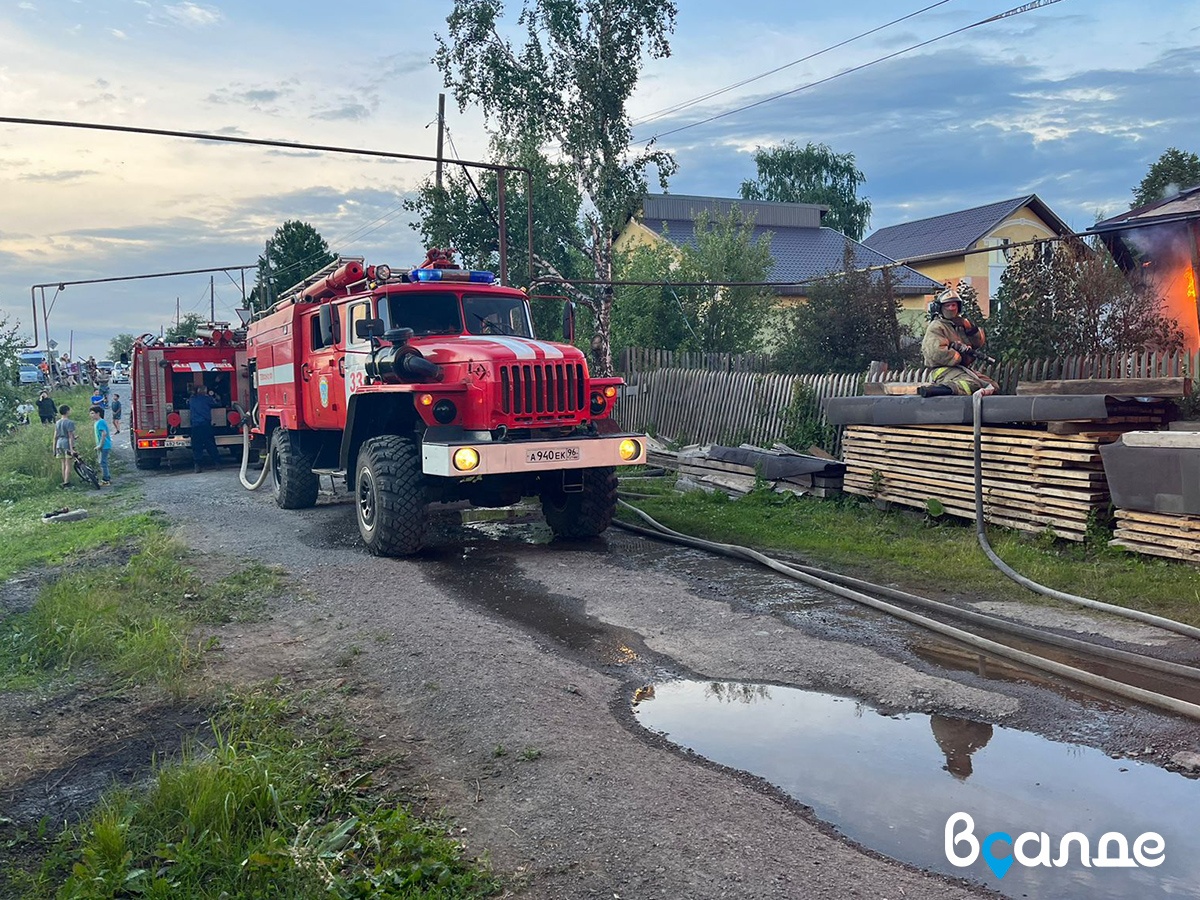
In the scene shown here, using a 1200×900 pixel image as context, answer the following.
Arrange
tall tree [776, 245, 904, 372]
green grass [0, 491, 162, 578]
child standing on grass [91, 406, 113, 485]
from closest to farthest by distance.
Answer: green grass [0, 491, 162, 578] < tall tree [776, 245, 904, 372] < child standing on grass [91, 406, 113, 485]

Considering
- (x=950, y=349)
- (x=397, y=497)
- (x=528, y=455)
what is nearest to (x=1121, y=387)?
(x=950, y=349)

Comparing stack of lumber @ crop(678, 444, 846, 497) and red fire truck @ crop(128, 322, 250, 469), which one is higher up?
red fire truck @ crop(128, 322, 250, 469)

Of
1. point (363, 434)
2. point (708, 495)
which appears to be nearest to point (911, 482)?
point (708, 495)

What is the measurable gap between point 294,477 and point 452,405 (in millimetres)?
4719

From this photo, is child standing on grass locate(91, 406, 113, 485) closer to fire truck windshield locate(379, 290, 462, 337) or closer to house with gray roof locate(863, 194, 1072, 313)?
fire truck windshield locate(379, 290, 462, 337)

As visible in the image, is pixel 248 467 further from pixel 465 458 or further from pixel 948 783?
pixel 948 783

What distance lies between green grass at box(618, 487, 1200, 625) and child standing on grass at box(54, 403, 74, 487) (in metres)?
10.5

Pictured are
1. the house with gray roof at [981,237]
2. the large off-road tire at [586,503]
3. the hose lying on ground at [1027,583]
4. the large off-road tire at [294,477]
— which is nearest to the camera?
the hose lying on ground at [1027,583]

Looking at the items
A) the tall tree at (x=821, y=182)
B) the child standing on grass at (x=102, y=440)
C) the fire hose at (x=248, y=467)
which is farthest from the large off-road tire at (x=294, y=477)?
the tall tree at (x=821, y=182)

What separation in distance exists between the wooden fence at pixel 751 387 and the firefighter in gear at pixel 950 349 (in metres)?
0.57

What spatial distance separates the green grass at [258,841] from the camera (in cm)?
346

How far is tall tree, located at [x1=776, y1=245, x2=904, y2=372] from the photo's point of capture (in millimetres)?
16328

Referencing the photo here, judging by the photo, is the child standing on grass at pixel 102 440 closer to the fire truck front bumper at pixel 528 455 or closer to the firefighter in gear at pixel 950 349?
the fire truck front bumper at pixel 528 455

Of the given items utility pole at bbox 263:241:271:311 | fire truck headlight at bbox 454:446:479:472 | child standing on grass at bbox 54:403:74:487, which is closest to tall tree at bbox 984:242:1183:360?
fire truck headlight at bbox 454:446:479:472
